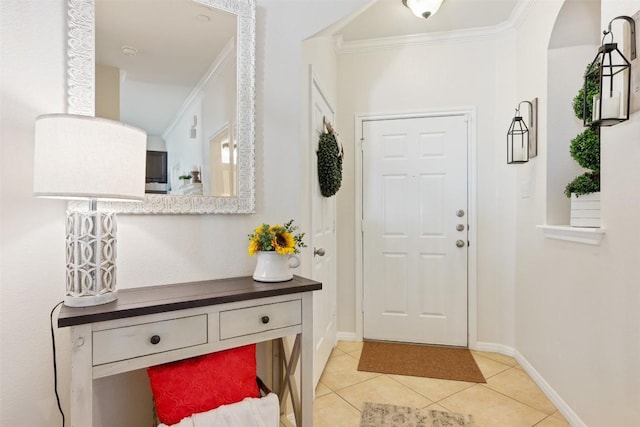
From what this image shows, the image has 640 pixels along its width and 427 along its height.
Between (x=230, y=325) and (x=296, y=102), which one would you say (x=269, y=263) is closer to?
(x=230, y=325)

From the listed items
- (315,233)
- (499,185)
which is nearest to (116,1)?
(315,233)

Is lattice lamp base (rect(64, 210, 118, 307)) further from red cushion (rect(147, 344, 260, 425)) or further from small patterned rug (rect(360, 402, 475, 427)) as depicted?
small patterned rug (rect(360, 402, 475, 427))

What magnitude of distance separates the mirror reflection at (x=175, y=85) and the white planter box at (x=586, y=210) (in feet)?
6.13

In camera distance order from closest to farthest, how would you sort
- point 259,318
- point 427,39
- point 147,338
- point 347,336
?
point 147,338, point 259,318, point 427,39, point 347,336

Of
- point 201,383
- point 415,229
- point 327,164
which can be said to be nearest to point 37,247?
point 201,383

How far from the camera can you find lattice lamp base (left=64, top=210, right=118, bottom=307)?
109 cm

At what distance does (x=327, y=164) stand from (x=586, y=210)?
1.51m

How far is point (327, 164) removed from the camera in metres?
2.31

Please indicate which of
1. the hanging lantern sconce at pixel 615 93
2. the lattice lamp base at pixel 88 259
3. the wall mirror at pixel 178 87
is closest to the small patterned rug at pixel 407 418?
the wall mirror at pixel 178 87

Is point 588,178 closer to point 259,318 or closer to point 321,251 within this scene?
point 321,251

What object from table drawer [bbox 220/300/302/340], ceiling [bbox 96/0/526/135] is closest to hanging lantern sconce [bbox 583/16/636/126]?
table drawer [bbox 220/300/302/340]

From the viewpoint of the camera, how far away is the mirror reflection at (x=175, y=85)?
52.2 inches

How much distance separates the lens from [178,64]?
1.47 meters

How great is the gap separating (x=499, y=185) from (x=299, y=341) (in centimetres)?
231
